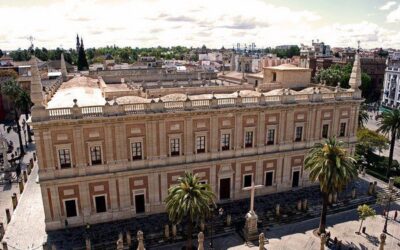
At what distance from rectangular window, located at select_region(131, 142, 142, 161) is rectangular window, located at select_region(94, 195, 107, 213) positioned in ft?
15.2

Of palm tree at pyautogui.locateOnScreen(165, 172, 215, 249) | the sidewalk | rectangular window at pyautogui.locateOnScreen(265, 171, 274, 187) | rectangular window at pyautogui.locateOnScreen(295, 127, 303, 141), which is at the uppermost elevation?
rectangular window at pyautogui.locateOnScreen(295, 127, 303, 141)

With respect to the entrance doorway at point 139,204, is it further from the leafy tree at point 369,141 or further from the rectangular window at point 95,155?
the leafy tree at point 369,141

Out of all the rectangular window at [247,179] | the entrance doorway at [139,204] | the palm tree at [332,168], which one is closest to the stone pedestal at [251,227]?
the palm tree at [332,168]

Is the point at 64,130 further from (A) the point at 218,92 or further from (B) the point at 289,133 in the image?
(B) the point at 289,133

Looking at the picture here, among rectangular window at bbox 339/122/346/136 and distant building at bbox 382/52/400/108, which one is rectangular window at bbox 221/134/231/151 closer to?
rectangular window at bbox 339/122/346/136

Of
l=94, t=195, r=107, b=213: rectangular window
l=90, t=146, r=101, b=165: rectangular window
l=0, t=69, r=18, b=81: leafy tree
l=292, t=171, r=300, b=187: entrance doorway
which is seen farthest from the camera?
l=0, t=69, r=18, b=81: leafy tree

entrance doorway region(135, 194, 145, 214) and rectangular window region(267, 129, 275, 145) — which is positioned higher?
rectangular window region(267, 129, 275, 145)

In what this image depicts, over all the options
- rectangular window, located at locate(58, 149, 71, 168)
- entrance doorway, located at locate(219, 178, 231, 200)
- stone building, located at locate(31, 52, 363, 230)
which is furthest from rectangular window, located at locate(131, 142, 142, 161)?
entrance doorway, located at locate(219, 178, 231, 200)

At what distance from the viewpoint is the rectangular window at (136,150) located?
30984mm

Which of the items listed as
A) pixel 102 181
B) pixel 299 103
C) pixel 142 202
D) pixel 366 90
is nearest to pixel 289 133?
pixel 299 103

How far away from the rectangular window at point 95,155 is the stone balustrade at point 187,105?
306cm

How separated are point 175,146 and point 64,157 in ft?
32.6

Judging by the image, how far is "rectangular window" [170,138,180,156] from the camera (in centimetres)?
3216

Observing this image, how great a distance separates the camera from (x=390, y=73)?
83.9 meters
